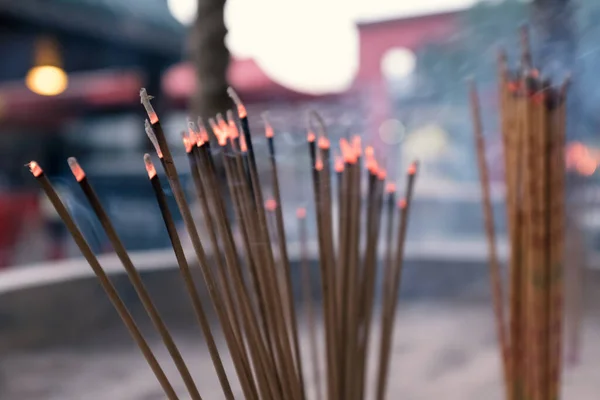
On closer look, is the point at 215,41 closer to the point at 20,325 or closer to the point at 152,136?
the point at 20,325

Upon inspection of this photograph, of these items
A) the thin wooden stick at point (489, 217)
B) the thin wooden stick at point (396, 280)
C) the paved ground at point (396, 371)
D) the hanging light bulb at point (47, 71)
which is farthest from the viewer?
the hanging light bulb at point (47, 71)

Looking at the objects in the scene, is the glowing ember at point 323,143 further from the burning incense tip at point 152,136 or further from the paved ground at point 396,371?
the paved ground at point 396,371

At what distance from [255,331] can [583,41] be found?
8.59 ft

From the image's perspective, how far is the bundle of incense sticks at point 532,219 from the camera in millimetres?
940

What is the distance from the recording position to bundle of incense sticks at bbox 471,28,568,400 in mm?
940

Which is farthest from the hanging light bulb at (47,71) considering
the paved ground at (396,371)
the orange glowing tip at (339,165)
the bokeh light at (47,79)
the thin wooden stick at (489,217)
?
the orange glowing tip at (339,165)

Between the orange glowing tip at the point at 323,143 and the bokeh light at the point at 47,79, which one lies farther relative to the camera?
the bokeh light at the point at 47,79

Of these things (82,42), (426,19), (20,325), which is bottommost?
(20,325)

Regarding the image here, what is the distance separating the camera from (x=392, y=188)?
791mm

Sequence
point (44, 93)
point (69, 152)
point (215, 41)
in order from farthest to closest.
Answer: point (69, 152) < point (44, 93) < point (215, 41)

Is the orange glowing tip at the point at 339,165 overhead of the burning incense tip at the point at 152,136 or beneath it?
beneath

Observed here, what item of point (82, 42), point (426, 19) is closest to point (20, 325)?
point (82, 42)

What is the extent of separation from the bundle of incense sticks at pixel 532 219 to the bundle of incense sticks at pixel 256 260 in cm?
30

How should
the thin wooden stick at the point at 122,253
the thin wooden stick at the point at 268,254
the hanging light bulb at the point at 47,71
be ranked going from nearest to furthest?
the thin wooden stick at the point at 122,253
the thin wooden stick at the point at 268,254
the hanging light bulb at the point at 47,71
